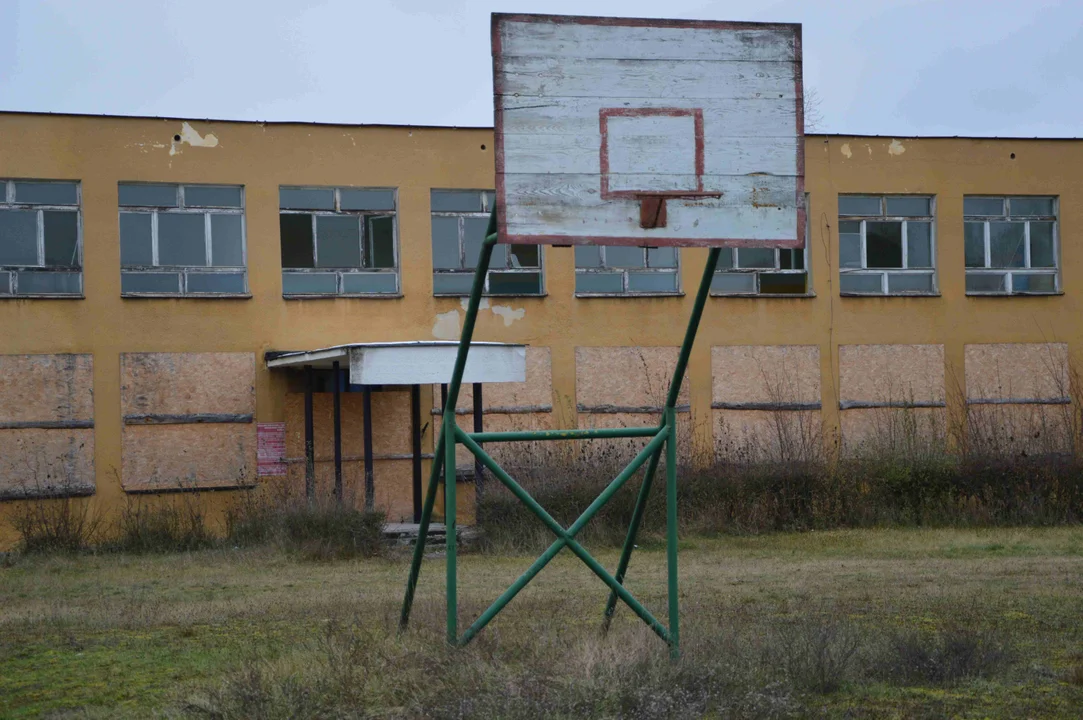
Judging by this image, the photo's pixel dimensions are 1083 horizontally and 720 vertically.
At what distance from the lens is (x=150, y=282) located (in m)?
21.5

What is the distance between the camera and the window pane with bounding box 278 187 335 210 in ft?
72.3

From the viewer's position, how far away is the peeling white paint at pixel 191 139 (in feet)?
70.3

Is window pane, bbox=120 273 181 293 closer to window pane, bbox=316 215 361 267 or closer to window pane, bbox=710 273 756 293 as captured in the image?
window pane, bbox=316 215 361 267

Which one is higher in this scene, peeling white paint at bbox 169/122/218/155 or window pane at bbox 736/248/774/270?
peeling white paint at bbox 169/122/218/155

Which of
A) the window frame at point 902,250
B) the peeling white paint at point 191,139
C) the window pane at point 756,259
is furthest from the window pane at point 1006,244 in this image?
the peeling white paint at point 191,139

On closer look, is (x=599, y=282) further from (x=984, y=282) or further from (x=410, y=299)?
(x=984, y=282)

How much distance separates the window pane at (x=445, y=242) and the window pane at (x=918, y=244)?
27.0 feet

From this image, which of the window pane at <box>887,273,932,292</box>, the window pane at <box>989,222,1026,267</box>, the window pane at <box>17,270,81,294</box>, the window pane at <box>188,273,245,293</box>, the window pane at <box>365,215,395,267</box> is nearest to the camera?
the window pane at <box>17,270,81,294</box>

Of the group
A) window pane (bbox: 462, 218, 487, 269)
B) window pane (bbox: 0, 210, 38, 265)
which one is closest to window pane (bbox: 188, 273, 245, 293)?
window pane (bbox: 0, 210, 38, 265)

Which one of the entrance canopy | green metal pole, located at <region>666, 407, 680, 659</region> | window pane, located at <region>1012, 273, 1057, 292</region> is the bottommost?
green metal pole, located at <region>666, 407, 680, 659</region>

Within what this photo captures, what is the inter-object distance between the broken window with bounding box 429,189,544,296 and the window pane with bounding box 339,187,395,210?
709 millimetres

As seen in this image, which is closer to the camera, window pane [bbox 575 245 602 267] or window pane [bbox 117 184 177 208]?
window pane [bbox 117 184 177 208]

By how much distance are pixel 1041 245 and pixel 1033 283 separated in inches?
28.3

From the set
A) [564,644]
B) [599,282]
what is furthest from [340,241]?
[564,644]
